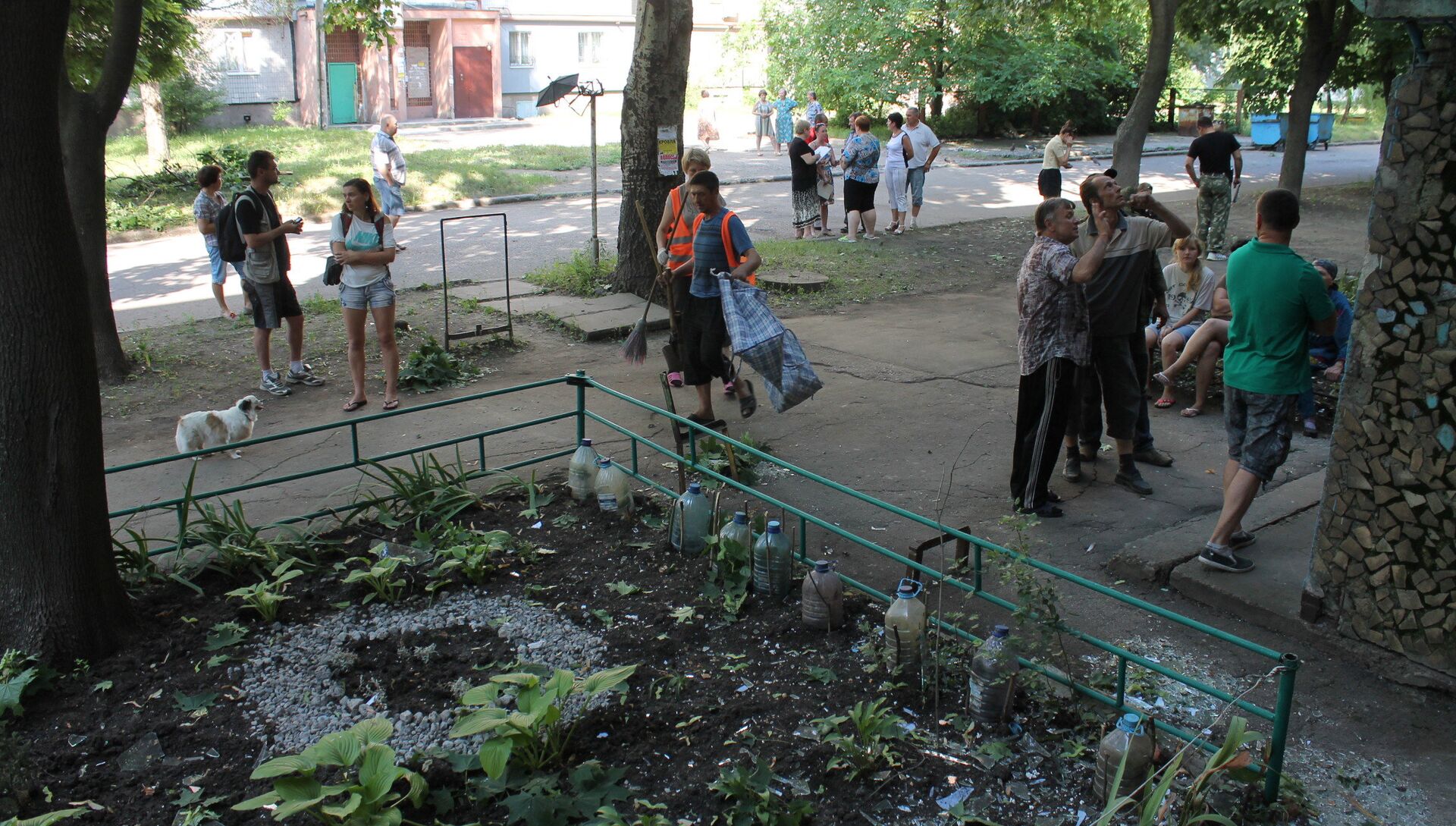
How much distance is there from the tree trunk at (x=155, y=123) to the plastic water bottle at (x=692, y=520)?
21.5 metres

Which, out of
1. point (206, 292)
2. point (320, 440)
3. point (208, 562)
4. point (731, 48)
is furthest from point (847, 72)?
point (208, 562)

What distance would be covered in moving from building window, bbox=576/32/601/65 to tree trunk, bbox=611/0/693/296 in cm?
3211

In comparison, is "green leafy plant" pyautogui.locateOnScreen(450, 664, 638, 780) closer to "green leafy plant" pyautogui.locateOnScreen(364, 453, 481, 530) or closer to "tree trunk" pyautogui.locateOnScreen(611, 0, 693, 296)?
"green leafy plant" pyautogui.locateOnScreen(364, 453, 481, 530)

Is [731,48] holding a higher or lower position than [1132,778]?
higher

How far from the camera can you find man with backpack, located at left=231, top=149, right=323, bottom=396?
8.17 m

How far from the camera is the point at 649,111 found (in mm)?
11016

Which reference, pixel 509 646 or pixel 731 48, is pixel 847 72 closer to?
pixel 731 48

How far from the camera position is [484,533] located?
5.53 m

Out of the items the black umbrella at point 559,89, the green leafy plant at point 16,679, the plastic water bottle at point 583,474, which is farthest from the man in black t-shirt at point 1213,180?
the green leafy plant at point 16,679

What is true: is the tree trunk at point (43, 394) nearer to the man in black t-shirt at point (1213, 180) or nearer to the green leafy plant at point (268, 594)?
the green leafy plant at point (268, 594)

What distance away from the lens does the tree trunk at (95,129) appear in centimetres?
827

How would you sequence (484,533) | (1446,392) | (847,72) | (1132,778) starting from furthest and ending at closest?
(847,72) < (484,533) < (1446,392) < (1132,778)

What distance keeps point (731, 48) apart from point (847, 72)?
906 centimetres

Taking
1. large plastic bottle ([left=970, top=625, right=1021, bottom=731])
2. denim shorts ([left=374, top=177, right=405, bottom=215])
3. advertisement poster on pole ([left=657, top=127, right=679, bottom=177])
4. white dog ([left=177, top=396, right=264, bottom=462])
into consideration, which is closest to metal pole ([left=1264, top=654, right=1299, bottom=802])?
large plastic bottle ([left=970, top=625, right=1021, bottom=731])
